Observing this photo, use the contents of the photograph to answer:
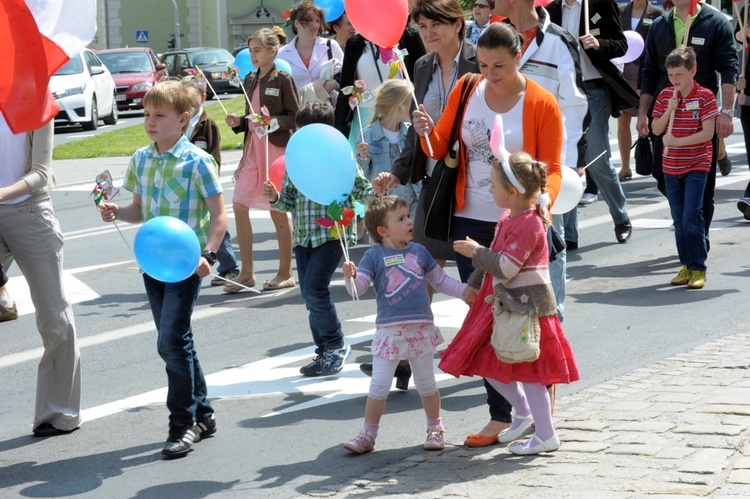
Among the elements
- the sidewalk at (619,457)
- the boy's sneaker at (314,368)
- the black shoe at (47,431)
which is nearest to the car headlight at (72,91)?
the boy's sneaker at (314,368)

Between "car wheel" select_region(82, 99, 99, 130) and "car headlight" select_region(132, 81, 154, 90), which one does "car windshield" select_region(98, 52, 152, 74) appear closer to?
"car headlight" select_region(132, 81, 154, 90)

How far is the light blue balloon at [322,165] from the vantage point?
20.7 feet

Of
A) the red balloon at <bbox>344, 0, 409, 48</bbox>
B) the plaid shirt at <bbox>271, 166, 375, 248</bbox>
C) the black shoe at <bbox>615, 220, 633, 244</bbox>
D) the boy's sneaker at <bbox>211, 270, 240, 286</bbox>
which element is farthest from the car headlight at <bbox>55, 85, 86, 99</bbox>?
the red balloon at <bbox>344, 0, 409, 48</bbox>

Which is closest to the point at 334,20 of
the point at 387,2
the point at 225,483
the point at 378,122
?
the point at 378,122

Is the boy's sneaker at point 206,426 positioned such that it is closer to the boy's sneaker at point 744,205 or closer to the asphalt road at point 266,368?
the asphalt road at point 266,368

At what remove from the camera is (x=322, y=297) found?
7.81 m

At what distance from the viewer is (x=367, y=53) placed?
9.93 metres

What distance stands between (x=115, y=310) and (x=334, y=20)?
4.12 m

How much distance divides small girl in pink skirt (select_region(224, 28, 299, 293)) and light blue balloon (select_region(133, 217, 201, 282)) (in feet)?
14.3

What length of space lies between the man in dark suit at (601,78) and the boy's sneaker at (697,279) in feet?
4.75

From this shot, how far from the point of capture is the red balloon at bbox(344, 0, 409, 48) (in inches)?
271

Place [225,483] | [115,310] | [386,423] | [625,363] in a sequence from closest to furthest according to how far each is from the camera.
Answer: [225,483] → [386,423] → [625,363] → [115,310]

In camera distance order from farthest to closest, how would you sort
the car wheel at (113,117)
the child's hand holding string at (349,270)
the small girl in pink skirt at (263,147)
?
the car wheel at (113,117)
the small girl in pink skirt at (263,147)
the child's hand holding string at (349,270)

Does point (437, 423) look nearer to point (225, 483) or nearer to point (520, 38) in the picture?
point (225, 483)
